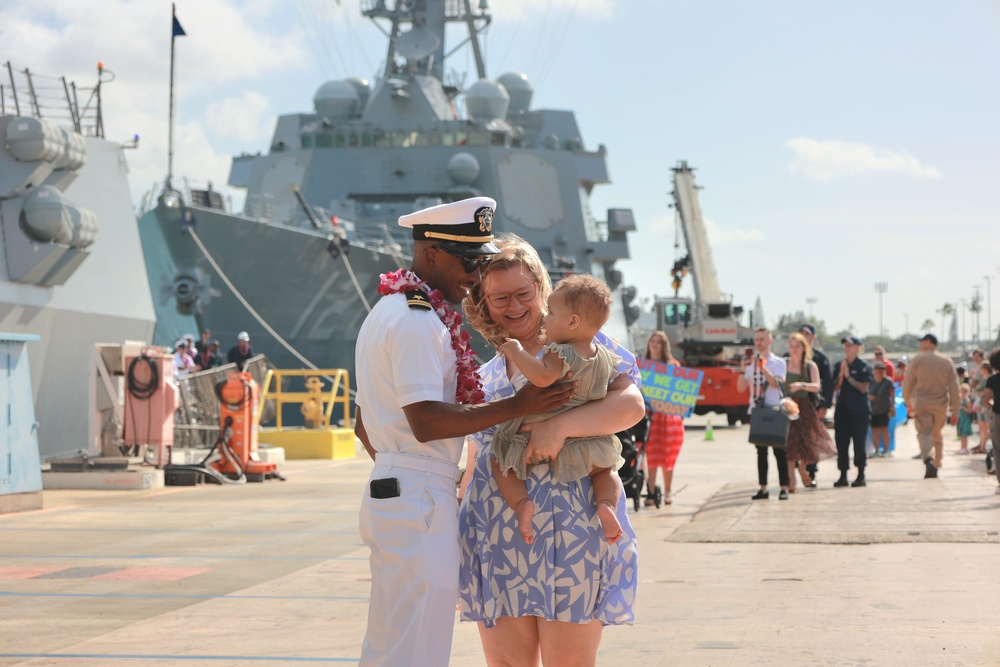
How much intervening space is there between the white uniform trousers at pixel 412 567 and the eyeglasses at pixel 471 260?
542 mm

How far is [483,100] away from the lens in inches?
1464

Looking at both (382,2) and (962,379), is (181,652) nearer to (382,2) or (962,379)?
(962,379)

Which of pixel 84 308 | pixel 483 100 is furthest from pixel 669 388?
pixel 483 100

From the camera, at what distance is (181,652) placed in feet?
16.5

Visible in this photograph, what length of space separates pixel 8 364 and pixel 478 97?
28505 mm

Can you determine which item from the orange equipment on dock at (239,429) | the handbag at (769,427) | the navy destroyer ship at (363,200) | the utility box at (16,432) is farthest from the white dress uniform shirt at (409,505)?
the navy destroyer ship at (363,200)

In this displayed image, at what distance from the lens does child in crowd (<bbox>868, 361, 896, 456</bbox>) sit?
1652cm

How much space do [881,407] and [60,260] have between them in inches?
436

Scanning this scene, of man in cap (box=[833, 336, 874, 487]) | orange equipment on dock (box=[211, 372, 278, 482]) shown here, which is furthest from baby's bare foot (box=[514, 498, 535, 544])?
orange equipment on dock (box=[211, 372, 278, 482])

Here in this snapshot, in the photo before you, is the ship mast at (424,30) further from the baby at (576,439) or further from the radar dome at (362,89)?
the baby at (576,439)

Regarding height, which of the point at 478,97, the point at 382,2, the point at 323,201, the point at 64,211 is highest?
the point at 382,2

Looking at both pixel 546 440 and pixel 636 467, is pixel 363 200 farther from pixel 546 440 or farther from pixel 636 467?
pixel 546 440

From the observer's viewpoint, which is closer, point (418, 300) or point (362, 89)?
point (418, 300)

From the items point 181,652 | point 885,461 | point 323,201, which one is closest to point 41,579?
point 181,652
